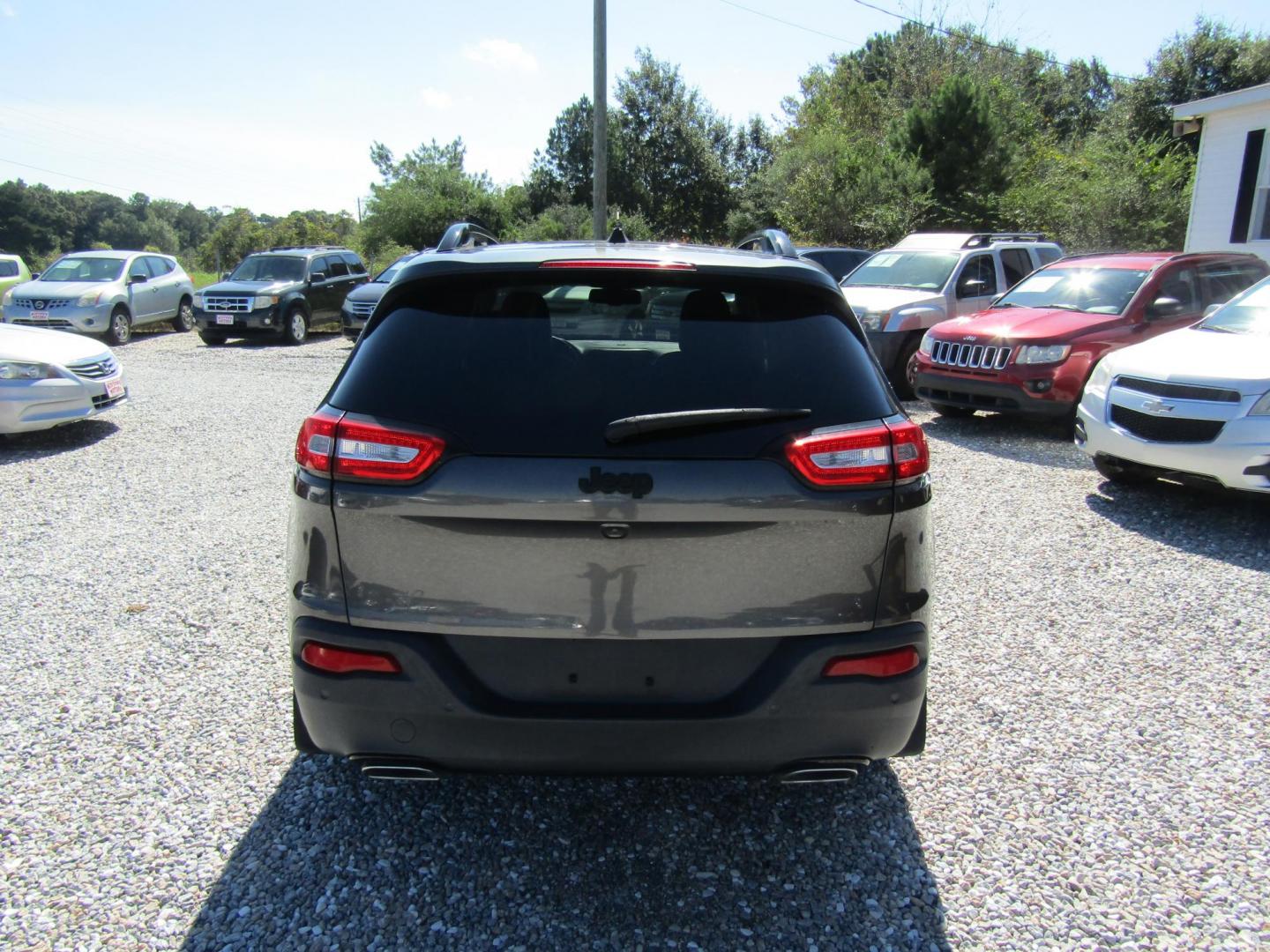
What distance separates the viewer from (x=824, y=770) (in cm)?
231

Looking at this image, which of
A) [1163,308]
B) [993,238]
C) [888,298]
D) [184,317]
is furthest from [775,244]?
→ [184,317]

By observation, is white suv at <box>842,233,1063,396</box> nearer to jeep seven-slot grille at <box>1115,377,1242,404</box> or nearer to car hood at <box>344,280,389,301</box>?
jeep seven-slot grille at <box>1115,377,1242,404</box>

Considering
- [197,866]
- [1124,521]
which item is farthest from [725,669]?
[1124,521]

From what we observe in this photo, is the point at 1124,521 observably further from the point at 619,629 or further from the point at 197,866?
the point at 197,866

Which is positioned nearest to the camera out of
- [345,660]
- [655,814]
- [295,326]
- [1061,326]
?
[345,660]

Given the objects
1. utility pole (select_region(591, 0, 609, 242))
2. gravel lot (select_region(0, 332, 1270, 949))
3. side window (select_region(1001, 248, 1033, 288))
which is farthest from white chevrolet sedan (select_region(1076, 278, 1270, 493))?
utility pole (select_region(591, 0, 609, 242))

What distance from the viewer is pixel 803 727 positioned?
7.27 feet

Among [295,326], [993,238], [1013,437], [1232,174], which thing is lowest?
[1013,437]

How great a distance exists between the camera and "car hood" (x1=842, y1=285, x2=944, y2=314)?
11.2 meters

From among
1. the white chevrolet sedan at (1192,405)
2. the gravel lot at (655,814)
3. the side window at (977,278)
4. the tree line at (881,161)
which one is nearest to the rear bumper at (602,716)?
the gravel lot at (655,814)

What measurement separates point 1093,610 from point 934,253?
8539mm

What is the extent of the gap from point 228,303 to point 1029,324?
1455 cm

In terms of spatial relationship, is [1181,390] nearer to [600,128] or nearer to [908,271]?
[908,271]

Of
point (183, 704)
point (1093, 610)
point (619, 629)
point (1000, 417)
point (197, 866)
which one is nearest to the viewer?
point (619, 629)
